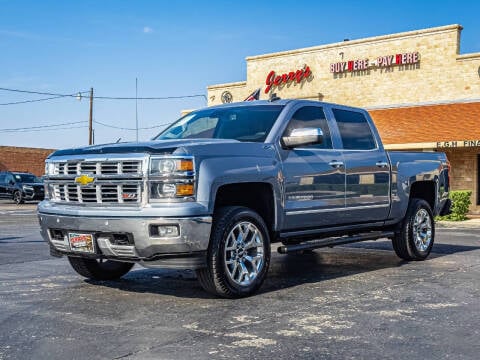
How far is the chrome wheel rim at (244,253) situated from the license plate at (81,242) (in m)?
1.28

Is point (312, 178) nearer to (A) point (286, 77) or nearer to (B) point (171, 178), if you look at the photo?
(B) point (171, 178)

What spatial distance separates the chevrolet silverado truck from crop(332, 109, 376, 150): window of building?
0.02 meters

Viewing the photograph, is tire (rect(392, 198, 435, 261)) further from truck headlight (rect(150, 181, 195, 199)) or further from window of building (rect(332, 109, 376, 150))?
truck headlight (rect(150, 181, 195, 199))

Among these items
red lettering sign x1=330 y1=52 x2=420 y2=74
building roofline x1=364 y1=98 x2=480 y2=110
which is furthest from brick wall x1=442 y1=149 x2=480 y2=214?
red lettering sign x1=330 y1=52 x2=420 y2=74

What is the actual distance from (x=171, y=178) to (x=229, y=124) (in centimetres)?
184

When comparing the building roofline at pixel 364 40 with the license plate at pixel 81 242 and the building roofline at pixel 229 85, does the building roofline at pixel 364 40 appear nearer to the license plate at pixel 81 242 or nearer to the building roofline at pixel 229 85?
the building roofline at pixel 229 85

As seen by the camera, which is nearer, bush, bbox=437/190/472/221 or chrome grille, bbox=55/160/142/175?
chrome grille, bbox=55/160/142/175

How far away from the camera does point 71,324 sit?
5.55 meters

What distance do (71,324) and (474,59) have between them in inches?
855

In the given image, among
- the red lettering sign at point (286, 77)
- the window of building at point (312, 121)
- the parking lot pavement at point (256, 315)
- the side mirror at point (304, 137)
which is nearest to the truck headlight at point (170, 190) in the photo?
the parking lot pavement at point (256, 315)

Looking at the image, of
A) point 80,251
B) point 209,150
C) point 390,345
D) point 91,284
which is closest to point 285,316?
point 390,345

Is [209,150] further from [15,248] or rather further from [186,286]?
[15,248]

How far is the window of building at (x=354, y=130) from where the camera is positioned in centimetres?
852

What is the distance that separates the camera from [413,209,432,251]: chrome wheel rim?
9664 millimetres
